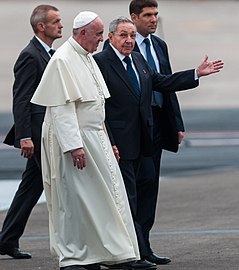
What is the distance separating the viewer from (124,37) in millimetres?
7504

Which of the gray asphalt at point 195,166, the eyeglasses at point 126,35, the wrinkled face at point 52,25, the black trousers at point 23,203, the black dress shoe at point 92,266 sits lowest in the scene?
the gray asphalt at point 195,166

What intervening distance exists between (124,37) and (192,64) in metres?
19.4

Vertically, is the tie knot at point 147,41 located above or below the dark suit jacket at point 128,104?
above

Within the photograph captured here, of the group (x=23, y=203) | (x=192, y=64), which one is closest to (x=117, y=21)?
(x=23, y=203)

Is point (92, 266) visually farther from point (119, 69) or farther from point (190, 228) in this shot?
point (190, 228)

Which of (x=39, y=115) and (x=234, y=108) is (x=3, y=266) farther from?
(x=234, y=108)

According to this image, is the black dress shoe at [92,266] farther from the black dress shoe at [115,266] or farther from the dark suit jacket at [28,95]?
the dark suit jacket at [28,95]

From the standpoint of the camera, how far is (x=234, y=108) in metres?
21.4

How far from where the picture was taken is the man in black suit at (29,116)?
7859 mm

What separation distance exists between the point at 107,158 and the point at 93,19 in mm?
875

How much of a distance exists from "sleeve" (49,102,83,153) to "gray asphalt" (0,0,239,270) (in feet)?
3.56

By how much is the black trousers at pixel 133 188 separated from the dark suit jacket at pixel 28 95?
→ 0.68 metres

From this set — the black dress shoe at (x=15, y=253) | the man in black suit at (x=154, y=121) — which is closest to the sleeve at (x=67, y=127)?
the man in black suit at (x=154, y=121)

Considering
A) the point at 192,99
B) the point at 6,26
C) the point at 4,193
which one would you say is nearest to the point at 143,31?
the point at 4,193
